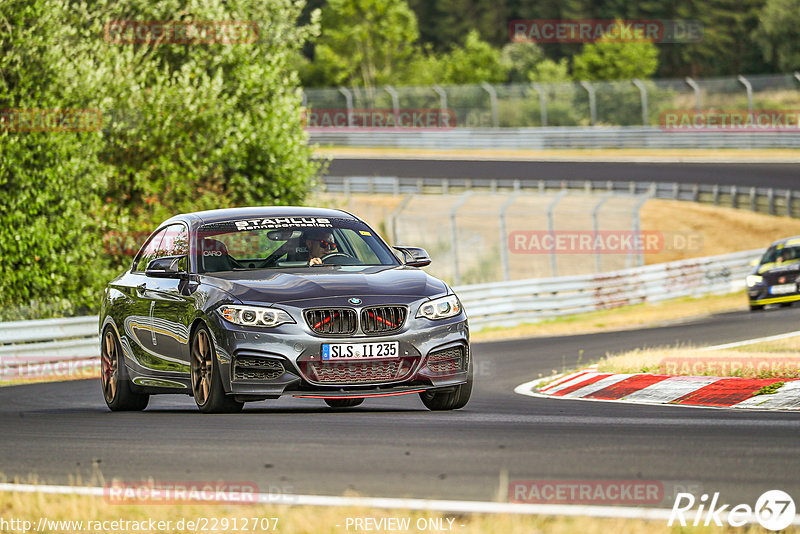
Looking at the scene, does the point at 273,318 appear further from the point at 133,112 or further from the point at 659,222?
the point at 659,222

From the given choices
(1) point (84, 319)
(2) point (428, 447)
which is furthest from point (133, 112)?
(2) point (428, 447)

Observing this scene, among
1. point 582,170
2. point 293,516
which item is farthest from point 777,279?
point 582,170

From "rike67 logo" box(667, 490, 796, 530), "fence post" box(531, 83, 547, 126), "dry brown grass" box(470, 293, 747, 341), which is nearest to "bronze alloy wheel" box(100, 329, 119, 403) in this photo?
"rike67 logo" box(667, 490, 796, 530)

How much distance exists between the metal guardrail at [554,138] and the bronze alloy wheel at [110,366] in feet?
136

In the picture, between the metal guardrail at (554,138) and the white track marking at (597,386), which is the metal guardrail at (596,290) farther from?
the metal guardrail at (554,138)

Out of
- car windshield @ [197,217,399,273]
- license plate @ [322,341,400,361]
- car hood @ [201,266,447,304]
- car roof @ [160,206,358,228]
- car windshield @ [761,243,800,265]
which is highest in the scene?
car roof @ [160,206,358,228]

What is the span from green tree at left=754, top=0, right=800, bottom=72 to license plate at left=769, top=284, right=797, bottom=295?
65265mm

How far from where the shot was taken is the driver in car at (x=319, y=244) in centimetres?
978

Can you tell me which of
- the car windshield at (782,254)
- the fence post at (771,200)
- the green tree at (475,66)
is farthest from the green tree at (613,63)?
the car windshield at (782,254)

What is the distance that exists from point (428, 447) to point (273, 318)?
204 cm

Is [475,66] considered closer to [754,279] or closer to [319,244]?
[754,279]

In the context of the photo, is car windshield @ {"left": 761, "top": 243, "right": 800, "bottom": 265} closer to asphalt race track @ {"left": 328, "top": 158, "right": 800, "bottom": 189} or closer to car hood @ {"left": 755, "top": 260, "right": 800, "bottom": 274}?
car hood @ {"left": 755, "top": 260, "right": 800, "bottom": 274}

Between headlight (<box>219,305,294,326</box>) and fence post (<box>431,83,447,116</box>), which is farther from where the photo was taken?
fence post (<box>431,83,447,116</box>)

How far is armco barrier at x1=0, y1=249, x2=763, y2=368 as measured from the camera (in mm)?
18000
